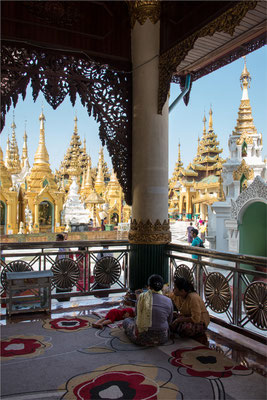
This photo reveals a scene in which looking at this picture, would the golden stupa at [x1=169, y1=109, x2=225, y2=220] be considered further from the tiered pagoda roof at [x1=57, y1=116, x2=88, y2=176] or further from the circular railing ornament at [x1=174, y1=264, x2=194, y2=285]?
the circular railing ornament at [x1=174, y1=264, x2=194, y2=285]

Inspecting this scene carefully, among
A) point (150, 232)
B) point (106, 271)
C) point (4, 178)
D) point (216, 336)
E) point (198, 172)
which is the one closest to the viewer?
point (216, 336)

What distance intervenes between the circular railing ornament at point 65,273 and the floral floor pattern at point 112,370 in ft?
4.13

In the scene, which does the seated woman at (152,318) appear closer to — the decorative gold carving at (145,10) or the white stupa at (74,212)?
the decorative gold carving at (145,10)

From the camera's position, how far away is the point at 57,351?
3395 millimetres

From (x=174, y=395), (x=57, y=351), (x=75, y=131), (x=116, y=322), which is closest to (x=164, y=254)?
(x=116, y=322)

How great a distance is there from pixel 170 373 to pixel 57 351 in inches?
44.4

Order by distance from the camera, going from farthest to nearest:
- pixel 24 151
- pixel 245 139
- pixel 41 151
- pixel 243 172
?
1. pixel 24 151
2. pixel 41 151
3. pixel 245 139
4. pixel 243 172

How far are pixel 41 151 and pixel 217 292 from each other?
20.7m

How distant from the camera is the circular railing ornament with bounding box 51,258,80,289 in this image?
521 centimetres

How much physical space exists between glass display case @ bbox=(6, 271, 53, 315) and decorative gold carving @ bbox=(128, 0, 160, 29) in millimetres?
→ 3735

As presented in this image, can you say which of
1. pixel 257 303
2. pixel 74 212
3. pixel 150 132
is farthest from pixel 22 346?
pixel 74 212

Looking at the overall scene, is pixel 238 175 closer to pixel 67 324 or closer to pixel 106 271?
pixel 106 271

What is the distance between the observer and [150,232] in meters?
5.03

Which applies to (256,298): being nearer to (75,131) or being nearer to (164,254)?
(164,254)
